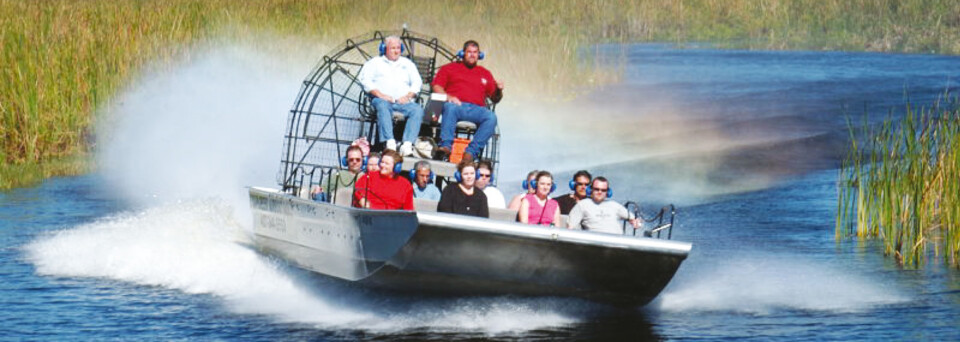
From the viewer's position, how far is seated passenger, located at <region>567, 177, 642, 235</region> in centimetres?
1758

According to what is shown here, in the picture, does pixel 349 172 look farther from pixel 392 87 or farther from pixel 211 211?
pixel 211 211

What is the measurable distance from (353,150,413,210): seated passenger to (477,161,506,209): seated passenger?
2.45 feet

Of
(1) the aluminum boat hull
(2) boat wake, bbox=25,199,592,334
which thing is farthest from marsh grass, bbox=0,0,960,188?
(1) the aluminum boat hull

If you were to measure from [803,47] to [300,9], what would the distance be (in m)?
23.6

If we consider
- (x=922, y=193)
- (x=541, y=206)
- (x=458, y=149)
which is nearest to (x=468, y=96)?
(x=458, y=149)

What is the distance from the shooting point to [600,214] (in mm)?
17656

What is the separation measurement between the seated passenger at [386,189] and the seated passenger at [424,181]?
27.3 inches

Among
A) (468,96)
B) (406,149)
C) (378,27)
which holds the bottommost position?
(406,149)

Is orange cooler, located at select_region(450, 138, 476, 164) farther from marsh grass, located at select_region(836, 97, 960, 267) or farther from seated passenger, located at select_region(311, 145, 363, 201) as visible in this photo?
marsh grass, located at select_region(836, 97, 960, 267)

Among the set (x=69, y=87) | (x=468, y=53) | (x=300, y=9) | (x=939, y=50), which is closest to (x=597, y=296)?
(x=468, y=53)

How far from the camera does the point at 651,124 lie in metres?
43.0

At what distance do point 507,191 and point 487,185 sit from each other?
12.3m

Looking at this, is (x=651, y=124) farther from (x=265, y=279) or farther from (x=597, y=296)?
(x=597, y=296)

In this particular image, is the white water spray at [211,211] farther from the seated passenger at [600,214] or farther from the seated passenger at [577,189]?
the seated passenger at [577,189]
